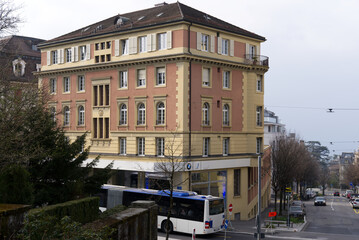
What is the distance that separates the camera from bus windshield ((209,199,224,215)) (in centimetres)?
3161

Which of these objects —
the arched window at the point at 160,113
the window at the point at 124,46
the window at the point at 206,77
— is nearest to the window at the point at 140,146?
the arched window at the point at 160,113

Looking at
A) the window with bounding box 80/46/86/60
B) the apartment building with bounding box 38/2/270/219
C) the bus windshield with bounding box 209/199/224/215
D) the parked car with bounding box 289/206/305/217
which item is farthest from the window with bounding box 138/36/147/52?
the parked car with bounding box 289/206/305/217

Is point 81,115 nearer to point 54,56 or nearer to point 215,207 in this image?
point 54,56

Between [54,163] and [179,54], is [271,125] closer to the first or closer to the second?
[179,54]

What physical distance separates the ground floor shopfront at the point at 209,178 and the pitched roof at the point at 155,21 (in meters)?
12.4

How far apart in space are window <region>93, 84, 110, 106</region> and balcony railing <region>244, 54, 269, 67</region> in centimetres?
1411

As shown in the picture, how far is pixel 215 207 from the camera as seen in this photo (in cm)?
3212

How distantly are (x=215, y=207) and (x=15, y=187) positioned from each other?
21797mm

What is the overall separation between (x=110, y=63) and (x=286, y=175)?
22551 millimetres

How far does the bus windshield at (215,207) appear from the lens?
31609mm

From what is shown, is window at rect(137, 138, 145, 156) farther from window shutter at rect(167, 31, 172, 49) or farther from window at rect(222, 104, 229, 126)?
window shutter at rect(167, 31, 172, 49)

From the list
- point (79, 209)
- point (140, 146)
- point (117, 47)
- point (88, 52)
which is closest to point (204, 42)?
point (117, 47)

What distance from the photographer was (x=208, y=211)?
3131 cm

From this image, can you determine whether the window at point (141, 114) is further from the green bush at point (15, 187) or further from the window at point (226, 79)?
the green bush at point (15, 187)
